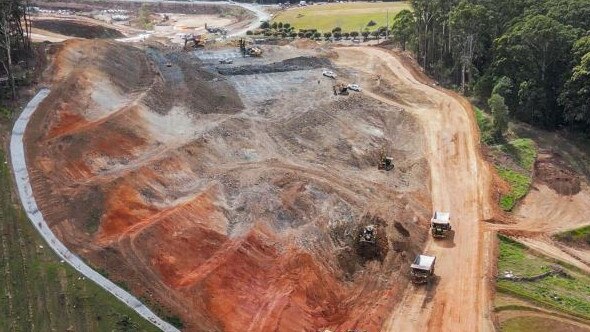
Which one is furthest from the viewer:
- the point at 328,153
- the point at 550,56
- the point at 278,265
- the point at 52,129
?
the point at 550,56

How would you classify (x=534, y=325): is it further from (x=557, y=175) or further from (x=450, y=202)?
(x=557, y=175)

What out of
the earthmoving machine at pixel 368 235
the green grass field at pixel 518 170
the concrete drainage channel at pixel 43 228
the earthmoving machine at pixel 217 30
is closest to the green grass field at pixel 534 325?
the earthmoving machine at pixel 368 235

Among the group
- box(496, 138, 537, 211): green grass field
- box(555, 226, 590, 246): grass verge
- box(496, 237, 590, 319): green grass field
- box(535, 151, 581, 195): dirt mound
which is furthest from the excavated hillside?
box(535, 151, 581, 195): dirt mound

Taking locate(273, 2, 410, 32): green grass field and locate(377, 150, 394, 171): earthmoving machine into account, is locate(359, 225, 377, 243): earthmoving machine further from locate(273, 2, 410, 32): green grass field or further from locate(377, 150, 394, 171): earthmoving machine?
locate(273, 2, 410, 32): green grass field

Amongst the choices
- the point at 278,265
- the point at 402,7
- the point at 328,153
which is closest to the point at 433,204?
the point at 328,153

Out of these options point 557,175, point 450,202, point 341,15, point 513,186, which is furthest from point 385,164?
point 341,15

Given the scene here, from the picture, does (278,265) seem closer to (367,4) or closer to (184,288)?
(184,288)
